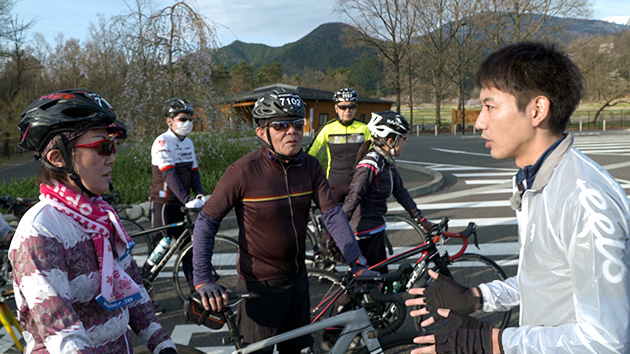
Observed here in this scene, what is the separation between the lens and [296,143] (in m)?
2.99

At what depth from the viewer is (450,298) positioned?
6.84ft

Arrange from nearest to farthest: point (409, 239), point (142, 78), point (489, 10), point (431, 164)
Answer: point (409, 239) → point (142, 78) → point (431, 164) → point (489, 10)

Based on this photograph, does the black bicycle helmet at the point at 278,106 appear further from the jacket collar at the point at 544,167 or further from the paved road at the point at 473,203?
the paved road at the point at 473,203

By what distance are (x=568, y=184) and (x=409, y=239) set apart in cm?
496

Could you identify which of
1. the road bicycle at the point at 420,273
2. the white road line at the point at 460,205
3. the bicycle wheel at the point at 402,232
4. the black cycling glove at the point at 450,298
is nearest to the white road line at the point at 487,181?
A: the white road line at the point at 460,205

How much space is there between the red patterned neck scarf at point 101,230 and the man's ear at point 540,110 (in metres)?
1.64

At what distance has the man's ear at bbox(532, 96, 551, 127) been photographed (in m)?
1.62

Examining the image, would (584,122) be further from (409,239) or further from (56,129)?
(56,129)

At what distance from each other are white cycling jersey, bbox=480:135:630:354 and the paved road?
125 inches

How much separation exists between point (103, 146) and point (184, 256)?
357cm

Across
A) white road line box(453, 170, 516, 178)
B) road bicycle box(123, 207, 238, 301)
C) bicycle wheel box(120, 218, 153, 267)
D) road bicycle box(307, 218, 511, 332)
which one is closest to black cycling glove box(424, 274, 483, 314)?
road bicycle box(307, 218, 511, 332)

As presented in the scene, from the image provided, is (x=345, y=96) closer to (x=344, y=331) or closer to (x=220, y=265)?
(x=220, y=265)

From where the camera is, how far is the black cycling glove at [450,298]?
2053 mm

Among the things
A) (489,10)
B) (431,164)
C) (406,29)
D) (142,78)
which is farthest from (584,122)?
(142,78)
